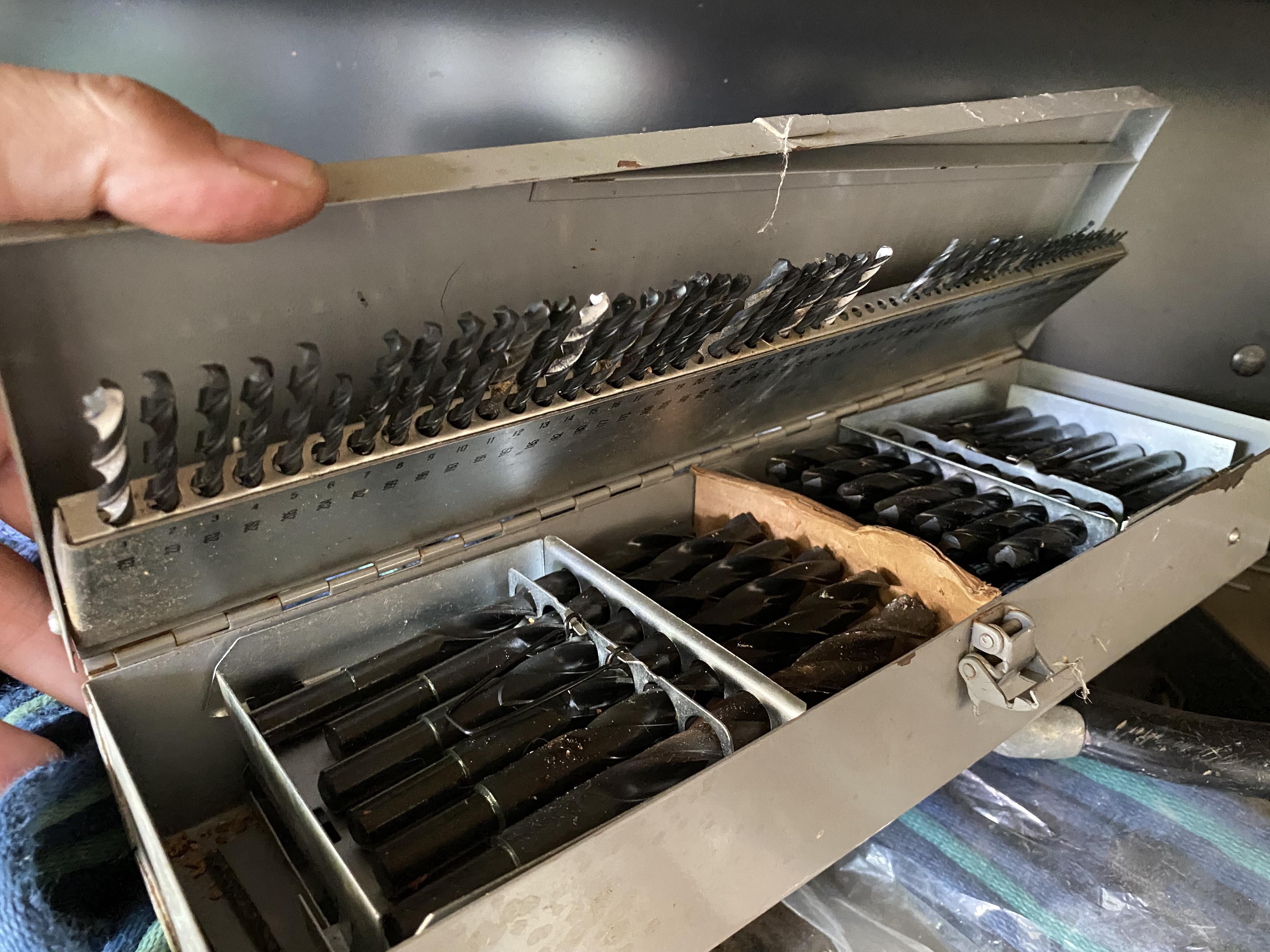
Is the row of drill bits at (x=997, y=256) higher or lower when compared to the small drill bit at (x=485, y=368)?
higher

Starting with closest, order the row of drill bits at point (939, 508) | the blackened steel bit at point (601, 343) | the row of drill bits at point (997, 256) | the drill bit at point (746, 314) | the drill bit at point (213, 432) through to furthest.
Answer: the drill bit at point (213, 432)
the blackened steel bit at point (601, 343)
the drill bit at point (746, 314)
the row of drill bits at point (939, 508)
the row of drill bits at point (997, 256)

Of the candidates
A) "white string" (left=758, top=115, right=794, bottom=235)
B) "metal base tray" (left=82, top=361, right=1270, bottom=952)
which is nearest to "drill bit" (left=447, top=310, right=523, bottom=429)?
"metal base tray" (left=82, top=361, right=1270, bottom=952)

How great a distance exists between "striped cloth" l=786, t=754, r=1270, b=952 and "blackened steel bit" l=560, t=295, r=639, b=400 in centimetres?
69

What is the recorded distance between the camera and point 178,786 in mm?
790

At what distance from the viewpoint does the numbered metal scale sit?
583 mm

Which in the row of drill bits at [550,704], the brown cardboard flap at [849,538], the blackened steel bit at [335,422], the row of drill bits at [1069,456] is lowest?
the row of drill bits at [550,704]

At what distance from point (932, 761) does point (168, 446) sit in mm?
763

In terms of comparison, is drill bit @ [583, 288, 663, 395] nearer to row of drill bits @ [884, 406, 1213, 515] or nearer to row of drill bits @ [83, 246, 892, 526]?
row of drill bits @ [83, 246, 892, 526]

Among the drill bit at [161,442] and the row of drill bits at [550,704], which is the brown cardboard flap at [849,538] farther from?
the drill bit at [161,442]

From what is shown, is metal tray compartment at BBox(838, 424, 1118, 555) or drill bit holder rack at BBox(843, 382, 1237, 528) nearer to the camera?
metal tray compartment at BBox(838, 424, 1118, 555)

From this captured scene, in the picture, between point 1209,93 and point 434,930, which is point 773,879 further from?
point 1209,93

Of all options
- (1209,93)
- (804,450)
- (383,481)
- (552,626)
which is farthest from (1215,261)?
(383,481)

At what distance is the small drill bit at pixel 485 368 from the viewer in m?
0.71

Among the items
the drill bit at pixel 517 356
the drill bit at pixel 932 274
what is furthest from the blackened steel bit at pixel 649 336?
the drill bit at pixel 932 274
